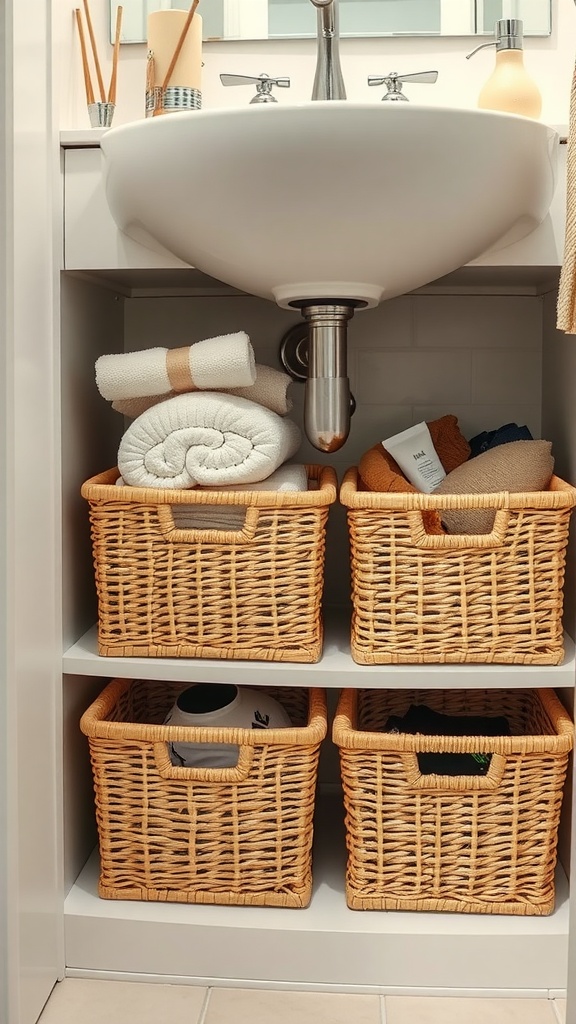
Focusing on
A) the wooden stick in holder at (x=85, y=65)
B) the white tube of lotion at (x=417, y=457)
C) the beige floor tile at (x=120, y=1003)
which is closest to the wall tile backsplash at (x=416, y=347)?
the white tube of lotion at (x=417, y=457)

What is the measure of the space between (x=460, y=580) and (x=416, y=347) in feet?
1.66

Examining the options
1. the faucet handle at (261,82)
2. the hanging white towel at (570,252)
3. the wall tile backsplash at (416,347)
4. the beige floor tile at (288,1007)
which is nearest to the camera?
the hanging white towel at (570,252)

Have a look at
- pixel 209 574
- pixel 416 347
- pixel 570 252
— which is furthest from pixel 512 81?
pixel 209 574

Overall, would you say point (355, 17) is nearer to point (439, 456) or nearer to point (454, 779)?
point (439, 456)

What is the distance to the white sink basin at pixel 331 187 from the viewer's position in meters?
1.06

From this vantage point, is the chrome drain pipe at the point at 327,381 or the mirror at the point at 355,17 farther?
the mirror at the point at 355,17

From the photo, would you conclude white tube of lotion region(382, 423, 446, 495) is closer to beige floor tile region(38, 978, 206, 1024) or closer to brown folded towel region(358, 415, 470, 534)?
brown folded towel region(358, 415, 470, 534)

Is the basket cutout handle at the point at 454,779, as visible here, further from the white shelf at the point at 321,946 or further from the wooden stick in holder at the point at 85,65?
the wooden stick in holder at the point at 85,65

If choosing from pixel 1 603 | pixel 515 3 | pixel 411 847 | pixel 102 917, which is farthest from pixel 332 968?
pixel 515 3

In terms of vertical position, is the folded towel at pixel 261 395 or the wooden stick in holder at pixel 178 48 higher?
the wooden stick in holder at pixel 178 48

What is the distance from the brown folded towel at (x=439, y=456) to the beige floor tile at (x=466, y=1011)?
0.59 m

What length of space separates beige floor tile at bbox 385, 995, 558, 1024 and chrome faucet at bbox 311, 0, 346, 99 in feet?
3.84

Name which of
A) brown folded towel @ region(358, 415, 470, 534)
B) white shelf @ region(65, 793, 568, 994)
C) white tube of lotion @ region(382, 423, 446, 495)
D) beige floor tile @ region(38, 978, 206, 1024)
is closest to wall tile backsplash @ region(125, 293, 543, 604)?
brown folded towel @ region(358, 415, 470, 534)

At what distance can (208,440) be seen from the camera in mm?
1276
